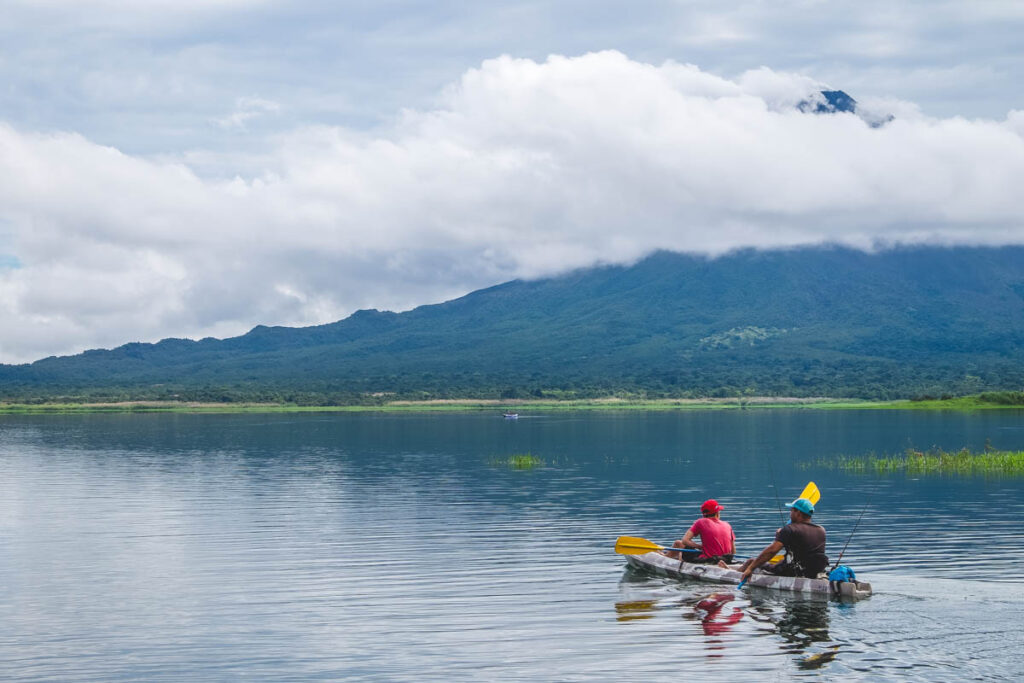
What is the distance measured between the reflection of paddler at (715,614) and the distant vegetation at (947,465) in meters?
30.2

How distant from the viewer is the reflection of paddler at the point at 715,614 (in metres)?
20.0

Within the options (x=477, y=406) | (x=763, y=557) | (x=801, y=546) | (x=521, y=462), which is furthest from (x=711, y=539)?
(x=477, y=406)

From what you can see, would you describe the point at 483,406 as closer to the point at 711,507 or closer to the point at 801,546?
the point at 711,507

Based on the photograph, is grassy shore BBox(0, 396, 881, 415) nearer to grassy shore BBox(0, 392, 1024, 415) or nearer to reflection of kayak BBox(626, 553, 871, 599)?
grassy shore BBox(0, 392, 1024, 415)

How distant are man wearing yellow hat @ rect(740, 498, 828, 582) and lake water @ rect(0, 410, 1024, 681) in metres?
0.74

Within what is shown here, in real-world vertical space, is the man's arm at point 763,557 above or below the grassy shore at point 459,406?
below

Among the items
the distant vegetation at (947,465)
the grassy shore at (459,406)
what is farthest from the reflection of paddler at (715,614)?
the grassy shore at (459,406)

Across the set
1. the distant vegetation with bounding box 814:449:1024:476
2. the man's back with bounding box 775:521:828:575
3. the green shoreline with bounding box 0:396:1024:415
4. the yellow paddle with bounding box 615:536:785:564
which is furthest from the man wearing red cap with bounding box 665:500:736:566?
the green shoreline with bounding box 0:396:1024:415

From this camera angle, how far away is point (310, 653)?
18.6 metres

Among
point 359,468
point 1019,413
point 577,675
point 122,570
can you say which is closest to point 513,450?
point 359,468

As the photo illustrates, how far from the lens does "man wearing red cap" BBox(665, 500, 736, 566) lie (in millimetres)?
24906

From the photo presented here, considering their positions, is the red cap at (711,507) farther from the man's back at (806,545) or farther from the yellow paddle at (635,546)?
the man's back at (806,545)

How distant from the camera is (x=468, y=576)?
2558cm

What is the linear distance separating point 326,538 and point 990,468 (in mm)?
31612
